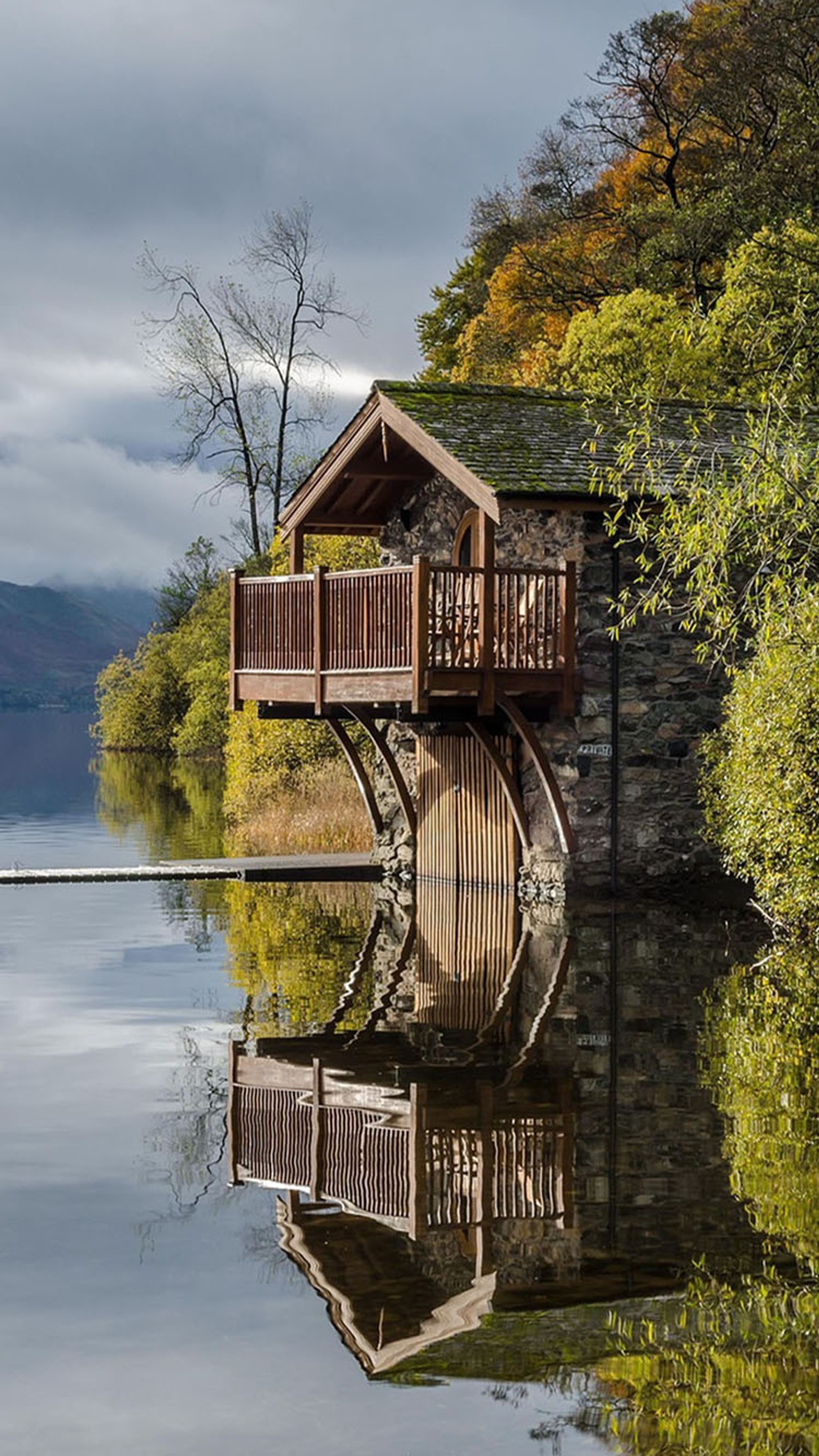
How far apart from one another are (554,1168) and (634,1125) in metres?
1.09

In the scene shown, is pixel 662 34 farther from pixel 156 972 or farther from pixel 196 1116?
pixel 196 1116

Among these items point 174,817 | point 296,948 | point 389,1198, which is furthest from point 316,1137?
point 174,817

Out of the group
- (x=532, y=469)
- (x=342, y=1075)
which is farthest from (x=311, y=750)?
(x=342, y=1075)

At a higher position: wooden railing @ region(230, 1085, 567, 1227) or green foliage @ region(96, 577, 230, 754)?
green foliage @ region(96, 577, 230, 754)

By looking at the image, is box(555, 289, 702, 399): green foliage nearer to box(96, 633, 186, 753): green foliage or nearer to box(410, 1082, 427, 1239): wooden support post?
box(410, 1082, 427, 1239): wooden support post

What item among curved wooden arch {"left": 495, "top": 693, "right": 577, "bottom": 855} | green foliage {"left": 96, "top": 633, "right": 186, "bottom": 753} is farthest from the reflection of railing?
green foliage {"left": 96, "top": 633, "right": 186, "bottom": 753}

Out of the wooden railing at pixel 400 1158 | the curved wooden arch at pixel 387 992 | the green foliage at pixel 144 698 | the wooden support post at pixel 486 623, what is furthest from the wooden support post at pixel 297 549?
the green foliage at pixel 144 698

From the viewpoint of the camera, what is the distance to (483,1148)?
32.7ft

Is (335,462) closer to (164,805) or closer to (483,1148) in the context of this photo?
(483,1148)

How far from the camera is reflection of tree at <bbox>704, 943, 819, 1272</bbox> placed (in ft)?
28.7

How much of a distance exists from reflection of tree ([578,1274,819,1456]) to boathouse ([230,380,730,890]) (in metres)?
13.5

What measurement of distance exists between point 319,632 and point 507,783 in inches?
113

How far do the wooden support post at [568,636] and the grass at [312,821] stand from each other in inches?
358

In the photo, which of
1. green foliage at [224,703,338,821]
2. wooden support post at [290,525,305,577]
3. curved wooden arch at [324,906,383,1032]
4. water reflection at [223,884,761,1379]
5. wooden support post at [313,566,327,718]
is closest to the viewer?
water reflection at [223,884,761,1379]
